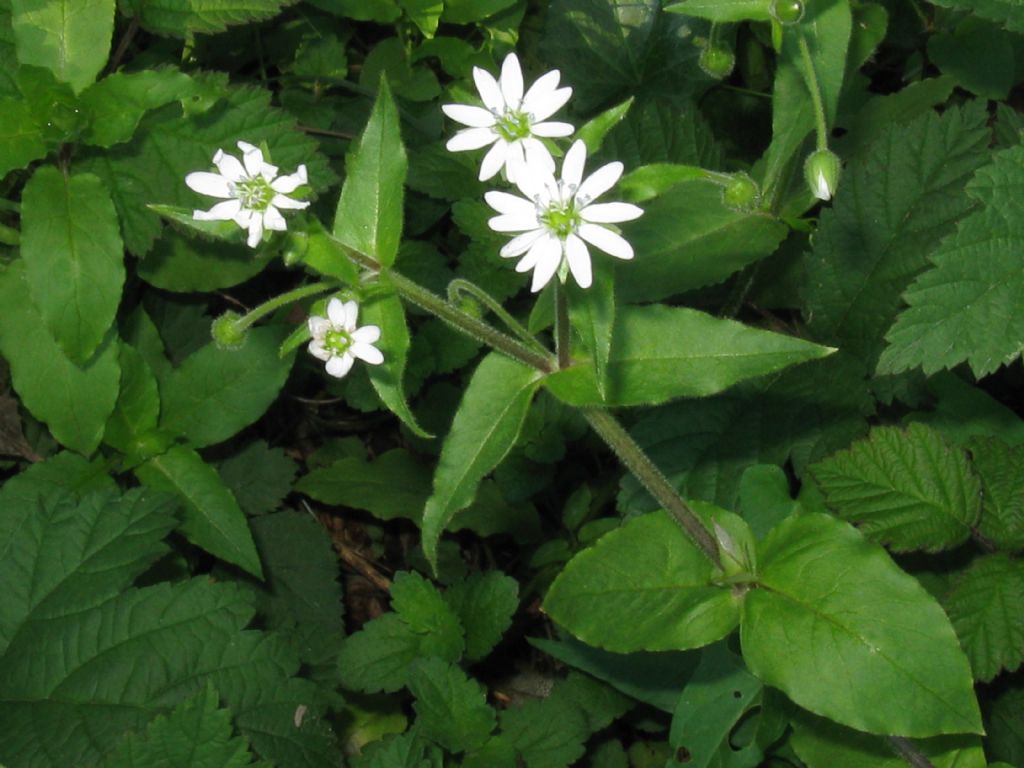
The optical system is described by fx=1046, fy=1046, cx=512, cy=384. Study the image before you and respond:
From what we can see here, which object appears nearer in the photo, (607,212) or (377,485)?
(607,212)

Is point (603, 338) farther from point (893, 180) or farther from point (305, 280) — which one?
point (305, 280)

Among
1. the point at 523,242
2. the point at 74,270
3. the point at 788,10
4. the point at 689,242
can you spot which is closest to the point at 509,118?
the point at 523,242

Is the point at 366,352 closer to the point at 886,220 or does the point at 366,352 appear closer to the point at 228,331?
the point at 228,331

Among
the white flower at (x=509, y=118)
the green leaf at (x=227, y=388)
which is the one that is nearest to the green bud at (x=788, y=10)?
the white flower at (x=509, y=118)

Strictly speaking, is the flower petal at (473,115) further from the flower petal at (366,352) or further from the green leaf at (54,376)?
the green leaf at (54,376)

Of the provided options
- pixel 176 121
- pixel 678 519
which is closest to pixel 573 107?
pixel 176 121
